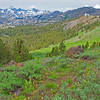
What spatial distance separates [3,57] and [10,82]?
27826mm

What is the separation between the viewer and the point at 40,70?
1204cm

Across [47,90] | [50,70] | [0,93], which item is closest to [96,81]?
[47,90]

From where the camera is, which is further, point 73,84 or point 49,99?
point 73,84

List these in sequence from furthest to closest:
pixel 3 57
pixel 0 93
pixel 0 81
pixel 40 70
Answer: pixel 3 57
pixel 40 70
pixel 0 81
pixel 0 93

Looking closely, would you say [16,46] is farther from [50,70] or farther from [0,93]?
[0,93]

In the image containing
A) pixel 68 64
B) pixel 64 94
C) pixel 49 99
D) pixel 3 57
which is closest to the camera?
pixel 49 99

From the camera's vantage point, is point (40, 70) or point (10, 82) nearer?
point (10, 82)

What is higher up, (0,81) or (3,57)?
(0,81)

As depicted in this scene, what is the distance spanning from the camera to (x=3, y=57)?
35.2 metres

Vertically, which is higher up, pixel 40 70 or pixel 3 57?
pixel 40 70

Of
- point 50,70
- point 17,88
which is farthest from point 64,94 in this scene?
point 50,70

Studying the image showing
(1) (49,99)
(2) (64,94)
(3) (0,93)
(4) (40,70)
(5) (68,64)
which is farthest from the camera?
(5) (68,64)

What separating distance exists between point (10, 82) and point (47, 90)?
303cm

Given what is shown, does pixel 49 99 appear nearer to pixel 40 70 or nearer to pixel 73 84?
pixel 73 84
